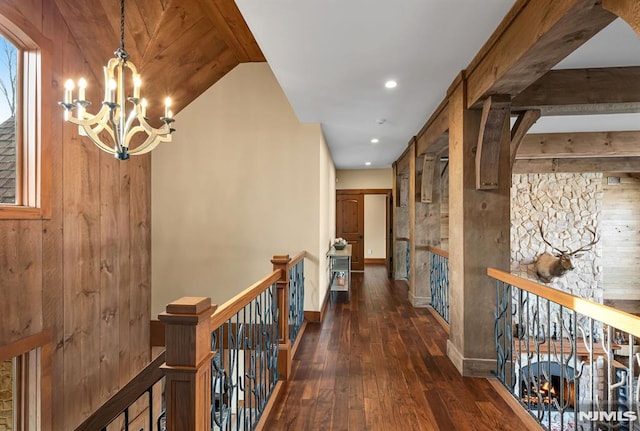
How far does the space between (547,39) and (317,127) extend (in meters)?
2.71

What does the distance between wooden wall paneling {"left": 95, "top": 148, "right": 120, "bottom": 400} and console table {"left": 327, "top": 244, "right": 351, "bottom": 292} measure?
2842mm

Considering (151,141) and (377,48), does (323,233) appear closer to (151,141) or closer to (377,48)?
(151,141)

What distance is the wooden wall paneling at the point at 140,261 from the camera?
394 centimetres

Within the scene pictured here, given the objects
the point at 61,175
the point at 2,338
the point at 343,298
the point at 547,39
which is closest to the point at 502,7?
the point at 547,39

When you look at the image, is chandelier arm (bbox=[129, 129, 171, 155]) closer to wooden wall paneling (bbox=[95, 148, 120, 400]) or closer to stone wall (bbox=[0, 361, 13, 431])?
wooden wall paneling (bbox=[95, 148, 120, 400])

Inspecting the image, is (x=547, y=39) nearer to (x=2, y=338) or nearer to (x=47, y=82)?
(x=47, y=82)

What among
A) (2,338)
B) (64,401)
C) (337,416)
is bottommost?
(64,401)

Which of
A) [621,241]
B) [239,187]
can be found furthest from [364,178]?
[621,241]

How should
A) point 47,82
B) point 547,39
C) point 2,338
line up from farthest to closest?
point 47,82, point 2,338, point 547,39

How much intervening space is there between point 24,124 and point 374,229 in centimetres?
815

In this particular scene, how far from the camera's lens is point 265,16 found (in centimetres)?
202

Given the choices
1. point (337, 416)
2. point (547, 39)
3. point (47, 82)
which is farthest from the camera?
point (47, 82)

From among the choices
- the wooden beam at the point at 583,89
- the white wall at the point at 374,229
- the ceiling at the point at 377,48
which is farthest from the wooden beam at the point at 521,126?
the white wall at the point at 374,229

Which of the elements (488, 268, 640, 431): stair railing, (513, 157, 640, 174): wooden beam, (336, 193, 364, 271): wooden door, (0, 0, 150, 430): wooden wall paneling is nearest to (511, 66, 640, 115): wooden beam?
(488, 268, 640, 431): stair railing
